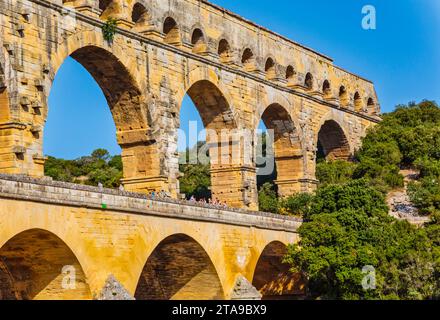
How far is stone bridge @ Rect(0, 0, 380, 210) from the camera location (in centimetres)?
3409

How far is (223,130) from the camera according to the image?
154ft

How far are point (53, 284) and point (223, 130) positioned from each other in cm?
1743

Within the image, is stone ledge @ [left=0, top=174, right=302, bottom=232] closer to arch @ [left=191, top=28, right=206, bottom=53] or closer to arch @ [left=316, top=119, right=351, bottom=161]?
arch @ [left=191, top=28, right=206, bottom=53]

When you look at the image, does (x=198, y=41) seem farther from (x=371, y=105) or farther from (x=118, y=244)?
(x=371, y=105)

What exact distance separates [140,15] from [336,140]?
2009cm

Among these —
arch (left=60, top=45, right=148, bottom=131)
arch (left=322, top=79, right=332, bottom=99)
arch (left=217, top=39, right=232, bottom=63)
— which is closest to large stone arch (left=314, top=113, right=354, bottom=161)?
arch (left=322, top=79, right=332, bottom=99)

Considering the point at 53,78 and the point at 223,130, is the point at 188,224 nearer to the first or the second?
the point at 53,78

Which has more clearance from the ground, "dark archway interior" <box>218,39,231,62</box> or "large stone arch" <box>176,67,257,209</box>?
"dark archway interior" <box>218,39,231,62</box>

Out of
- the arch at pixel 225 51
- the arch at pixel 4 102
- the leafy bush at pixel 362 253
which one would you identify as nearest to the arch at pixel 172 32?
the arch at pixel 225 51

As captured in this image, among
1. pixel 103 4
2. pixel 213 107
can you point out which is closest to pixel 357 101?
pixel 213 107

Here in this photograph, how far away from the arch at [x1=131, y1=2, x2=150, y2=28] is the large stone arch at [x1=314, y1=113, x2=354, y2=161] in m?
18.3

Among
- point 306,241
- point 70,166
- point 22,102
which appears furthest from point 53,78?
point 70,166

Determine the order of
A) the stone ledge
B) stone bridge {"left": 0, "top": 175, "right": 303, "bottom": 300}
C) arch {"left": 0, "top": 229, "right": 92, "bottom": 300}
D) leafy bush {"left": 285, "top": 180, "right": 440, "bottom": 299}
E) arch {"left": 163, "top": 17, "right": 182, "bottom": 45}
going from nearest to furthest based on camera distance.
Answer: the stone ledge < stone bridge {"left": 0, "top": 175, "right": 303, "bottom": 300} < arch {"left": 0, "top": 229, "right": 92, "bottom": 300} < leafy bush {"left": 285, "top": 180, "right": 440, "bottom": 299} < arch {"left": 163, "top": 17, "right": 182, "bottom": 45}

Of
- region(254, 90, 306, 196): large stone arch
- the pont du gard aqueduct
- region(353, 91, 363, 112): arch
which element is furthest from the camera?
region(353, 91, 363, 112): arch
